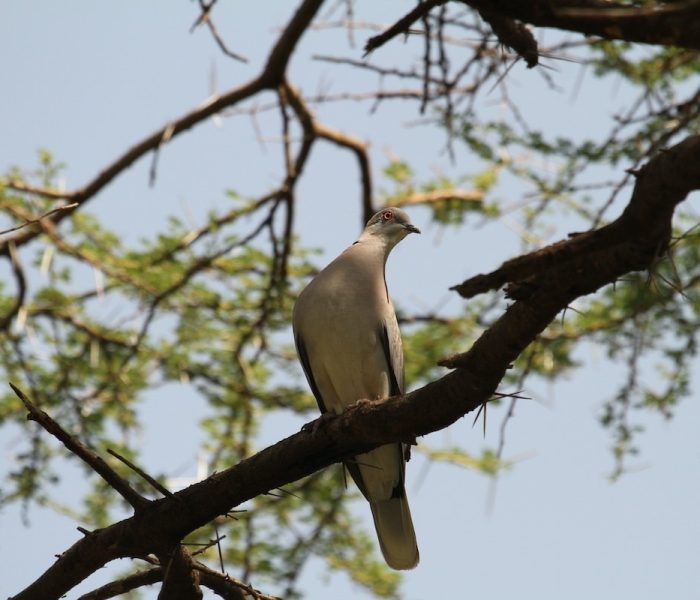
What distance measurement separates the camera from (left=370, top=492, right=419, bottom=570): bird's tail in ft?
18.1

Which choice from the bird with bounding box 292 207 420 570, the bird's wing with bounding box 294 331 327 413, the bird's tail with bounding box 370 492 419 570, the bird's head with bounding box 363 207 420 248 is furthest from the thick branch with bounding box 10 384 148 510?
the bird's head with bounding box 363 207 420 248

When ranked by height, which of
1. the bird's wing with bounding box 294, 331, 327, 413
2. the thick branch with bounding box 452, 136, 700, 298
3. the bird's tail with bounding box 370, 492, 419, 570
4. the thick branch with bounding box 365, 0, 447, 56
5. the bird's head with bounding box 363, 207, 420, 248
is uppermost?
the bird's head with bounding box 363, 207, 420, 248

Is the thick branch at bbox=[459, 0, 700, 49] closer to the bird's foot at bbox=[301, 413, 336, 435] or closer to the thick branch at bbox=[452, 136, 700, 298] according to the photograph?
the thick branch at bbox=[452, 136, 700, 298]

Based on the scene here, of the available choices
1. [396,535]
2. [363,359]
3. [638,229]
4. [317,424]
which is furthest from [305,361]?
[638,229]

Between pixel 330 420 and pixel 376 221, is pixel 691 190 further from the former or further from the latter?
pixel 376 221

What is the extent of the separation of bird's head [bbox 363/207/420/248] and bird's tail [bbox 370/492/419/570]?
169 centimetres

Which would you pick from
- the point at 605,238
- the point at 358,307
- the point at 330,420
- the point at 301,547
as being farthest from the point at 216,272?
the point at 605,238

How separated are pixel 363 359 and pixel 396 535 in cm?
100

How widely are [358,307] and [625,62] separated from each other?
3383mm

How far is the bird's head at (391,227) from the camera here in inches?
251

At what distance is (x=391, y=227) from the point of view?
21.0 feet

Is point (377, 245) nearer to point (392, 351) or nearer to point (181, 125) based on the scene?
point (392, 351)

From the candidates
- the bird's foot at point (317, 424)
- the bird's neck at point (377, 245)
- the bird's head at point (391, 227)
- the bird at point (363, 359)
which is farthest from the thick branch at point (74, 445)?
the bird's head at point (391, 227)

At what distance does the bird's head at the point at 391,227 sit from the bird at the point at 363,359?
1.88 feet
